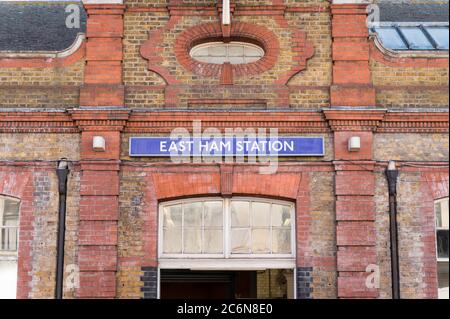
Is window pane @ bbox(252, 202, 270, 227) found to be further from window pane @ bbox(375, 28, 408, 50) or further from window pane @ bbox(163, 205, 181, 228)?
window pane @ bbox(375, 28, 408, 50)

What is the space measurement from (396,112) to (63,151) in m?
5.18

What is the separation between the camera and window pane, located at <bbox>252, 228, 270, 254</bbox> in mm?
11445

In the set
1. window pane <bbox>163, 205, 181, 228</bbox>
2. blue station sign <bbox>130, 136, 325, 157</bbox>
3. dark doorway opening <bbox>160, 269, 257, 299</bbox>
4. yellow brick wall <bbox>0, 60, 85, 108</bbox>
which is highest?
yellow brick wall <bbox>0, 60, 85, 108</bbox>

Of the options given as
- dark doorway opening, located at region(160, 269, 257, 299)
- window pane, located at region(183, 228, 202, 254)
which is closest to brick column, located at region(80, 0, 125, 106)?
window pane, located at region(183, 228, 202, 254)

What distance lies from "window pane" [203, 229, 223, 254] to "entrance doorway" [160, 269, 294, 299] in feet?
9.55

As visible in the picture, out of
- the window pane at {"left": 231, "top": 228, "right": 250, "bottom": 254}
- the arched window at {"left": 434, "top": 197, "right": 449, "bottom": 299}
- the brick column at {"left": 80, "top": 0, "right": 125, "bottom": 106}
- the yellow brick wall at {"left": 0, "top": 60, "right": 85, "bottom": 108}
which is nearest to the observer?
the arched window at {"left": 434, "top": 197, "right": 449, "bottom": 299}

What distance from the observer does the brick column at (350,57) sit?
38.0 ft

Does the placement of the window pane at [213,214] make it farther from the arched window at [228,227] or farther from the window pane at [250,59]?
the window pane at [250,59]

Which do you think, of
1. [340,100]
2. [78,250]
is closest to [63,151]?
[78,250]

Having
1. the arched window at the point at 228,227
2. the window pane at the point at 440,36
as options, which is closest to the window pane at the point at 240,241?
the arched window at the point at 228,227

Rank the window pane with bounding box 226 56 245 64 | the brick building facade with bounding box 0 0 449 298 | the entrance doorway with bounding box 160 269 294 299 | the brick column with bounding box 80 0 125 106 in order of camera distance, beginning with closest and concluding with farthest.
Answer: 1. the brick building facade with bounding box 0 0 449 298
2. the brick column with bounding box 80 0 125 106
3. the window pane with bounding box 226 56 245 64
4. the entrance doorway with bounding box 160 269 294 299

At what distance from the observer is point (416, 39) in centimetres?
1416

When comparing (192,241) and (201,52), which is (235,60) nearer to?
(201,52)
